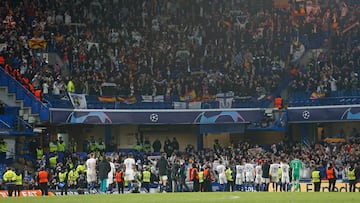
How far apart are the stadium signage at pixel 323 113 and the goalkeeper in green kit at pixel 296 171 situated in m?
8.16

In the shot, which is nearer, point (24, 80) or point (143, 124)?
point (24, 80)

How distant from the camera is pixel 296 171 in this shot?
1658 inches

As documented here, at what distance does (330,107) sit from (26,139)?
15954 millimetres

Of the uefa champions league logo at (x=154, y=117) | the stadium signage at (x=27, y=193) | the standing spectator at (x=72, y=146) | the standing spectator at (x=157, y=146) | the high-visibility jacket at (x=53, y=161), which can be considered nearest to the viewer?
the stadium signage at (x=27, y=193)

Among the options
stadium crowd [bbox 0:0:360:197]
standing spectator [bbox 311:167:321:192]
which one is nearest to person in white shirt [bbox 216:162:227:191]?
stadium crowd [bbox 0:0:360:197]

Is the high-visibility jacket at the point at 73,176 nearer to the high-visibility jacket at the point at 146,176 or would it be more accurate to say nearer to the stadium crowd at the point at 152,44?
the high-visibility jacket at the point at 146,176

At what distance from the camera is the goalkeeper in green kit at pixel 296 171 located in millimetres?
42125

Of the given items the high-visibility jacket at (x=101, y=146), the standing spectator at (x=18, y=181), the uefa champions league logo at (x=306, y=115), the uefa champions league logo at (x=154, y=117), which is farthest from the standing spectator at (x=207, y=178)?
the uefa champions league logo at (x=306, y=115)

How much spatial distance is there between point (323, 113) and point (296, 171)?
8.62m

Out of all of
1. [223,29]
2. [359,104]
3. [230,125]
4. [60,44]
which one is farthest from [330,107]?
[60,44]

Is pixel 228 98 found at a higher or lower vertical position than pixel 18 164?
higher

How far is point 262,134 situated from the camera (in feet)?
181

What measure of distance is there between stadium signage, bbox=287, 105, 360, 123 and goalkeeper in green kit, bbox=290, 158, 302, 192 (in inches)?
321

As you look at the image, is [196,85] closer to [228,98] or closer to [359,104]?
[228,98]
